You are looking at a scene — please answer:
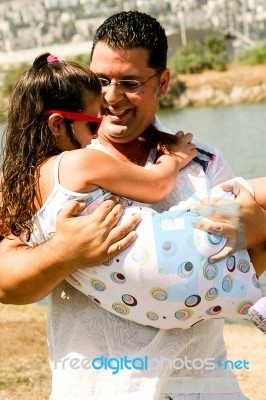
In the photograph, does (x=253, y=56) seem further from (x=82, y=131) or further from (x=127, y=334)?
(x=127, y=334)

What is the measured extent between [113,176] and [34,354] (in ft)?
13.2

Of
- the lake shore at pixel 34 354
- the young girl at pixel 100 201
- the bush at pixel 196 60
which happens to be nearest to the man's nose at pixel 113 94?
the young girl at pixel 100 201

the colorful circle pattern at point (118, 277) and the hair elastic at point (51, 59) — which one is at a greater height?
the hair elastic at point (51, 59)

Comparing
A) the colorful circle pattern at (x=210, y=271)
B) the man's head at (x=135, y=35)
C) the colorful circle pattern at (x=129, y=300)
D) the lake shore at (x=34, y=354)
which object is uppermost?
the man's head at (x=135, y=35)

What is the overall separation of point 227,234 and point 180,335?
0.35 metres

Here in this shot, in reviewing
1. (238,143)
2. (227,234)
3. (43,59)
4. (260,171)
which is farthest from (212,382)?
(238,143)

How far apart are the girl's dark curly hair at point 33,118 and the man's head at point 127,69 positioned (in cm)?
21

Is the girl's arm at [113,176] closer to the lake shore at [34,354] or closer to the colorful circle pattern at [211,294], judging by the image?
the colorful circle pattern at [211,294]

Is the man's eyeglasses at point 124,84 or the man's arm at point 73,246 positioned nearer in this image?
the man's arm at point 73,246

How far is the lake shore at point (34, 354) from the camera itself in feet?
18.0

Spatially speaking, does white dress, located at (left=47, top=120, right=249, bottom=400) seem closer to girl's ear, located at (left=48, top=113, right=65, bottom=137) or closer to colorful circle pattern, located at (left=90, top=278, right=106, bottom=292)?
colorful circle pattern, located at (left=90, top=278, right=106, bottom=292)

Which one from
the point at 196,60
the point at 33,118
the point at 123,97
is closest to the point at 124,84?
the point at 123,97

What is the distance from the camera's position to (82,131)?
2541 millimetres

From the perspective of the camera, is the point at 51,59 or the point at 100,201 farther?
the point at 51,59
